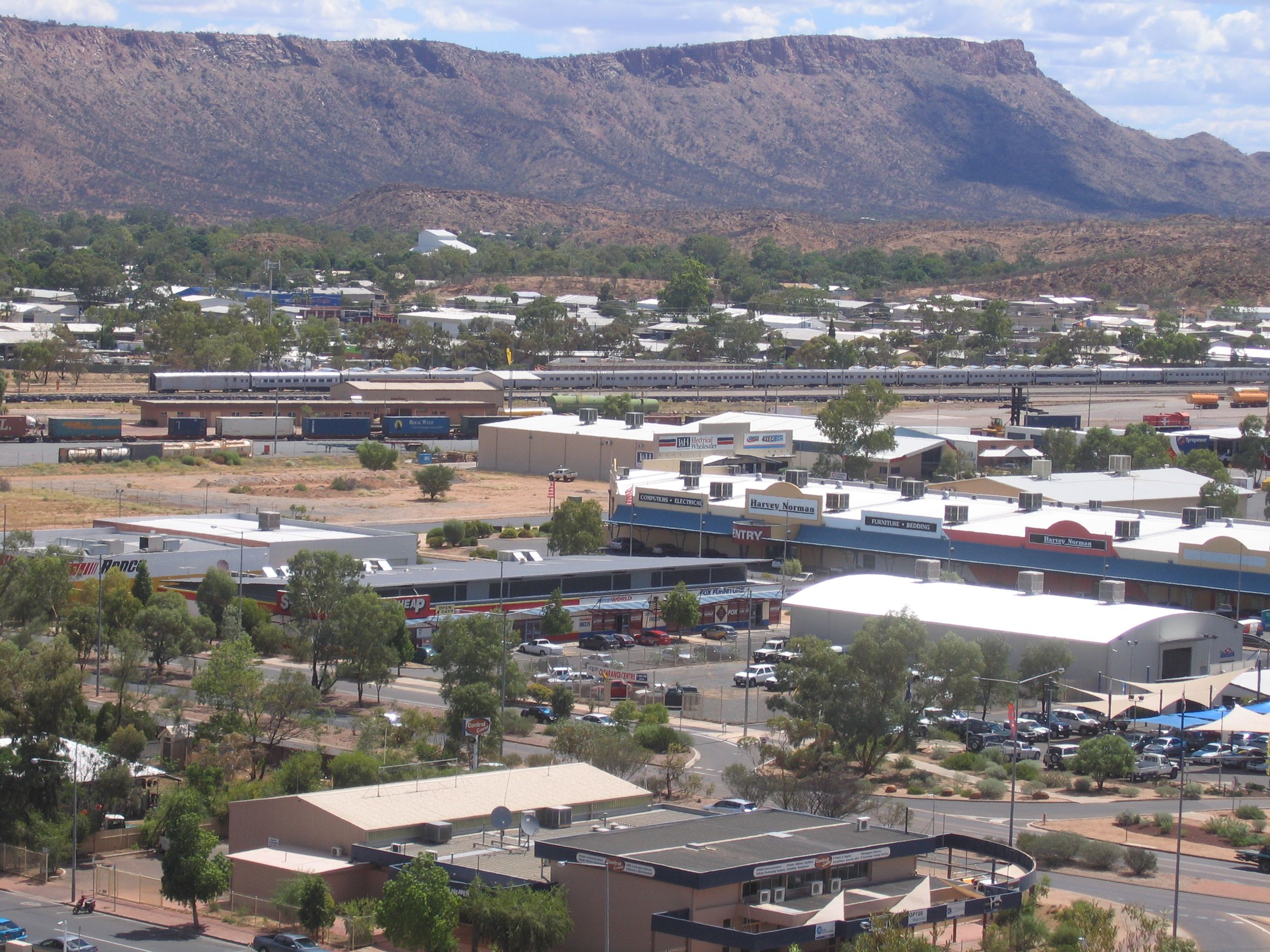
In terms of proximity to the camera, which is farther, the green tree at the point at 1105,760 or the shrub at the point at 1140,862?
the green tree at the point at 1105,760

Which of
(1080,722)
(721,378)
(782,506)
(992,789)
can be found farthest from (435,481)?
(721,378)

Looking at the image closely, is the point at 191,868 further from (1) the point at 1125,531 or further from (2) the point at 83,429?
(2) the point at 83,429

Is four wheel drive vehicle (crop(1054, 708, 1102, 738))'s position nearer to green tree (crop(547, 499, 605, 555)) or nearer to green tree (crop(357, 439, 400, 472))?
green tree (crop(547, 499, 605, 555))

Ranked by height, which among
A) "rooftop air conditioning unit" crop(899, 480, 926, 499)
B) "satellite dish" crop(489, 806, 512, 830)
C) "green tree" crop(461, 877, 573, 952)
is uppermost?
"rooftop air conditioning unit" crop(899, 480, 926, 499)

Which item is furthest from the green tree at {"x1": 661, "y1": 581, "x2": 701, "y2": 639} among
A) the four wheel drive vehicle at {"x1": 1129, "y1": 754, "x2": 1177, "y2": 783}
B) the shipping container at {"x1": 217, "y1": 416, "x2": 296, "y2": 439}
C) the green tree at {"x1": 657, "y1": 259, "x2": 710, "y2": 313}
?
the green tree at {"x1": 657, "y1": 259, "x2": 710, "y2": 313}

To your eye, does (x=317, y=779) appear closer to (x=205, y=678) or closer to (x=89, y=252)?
(x=205, y=678)

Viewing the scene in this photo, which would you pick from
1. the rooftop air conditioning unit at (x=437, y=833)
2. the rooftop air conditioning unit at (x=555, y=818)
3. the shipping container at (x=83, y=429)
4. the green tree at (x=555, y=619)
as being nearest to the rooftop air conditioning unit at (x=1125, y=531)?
the green tree at (x=555, y=619)

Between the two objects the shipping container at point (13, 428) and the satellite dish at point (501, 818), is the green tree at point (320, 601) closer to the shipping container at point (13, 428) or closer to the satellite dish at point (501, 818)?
the satellite dish at point (501, 818)
